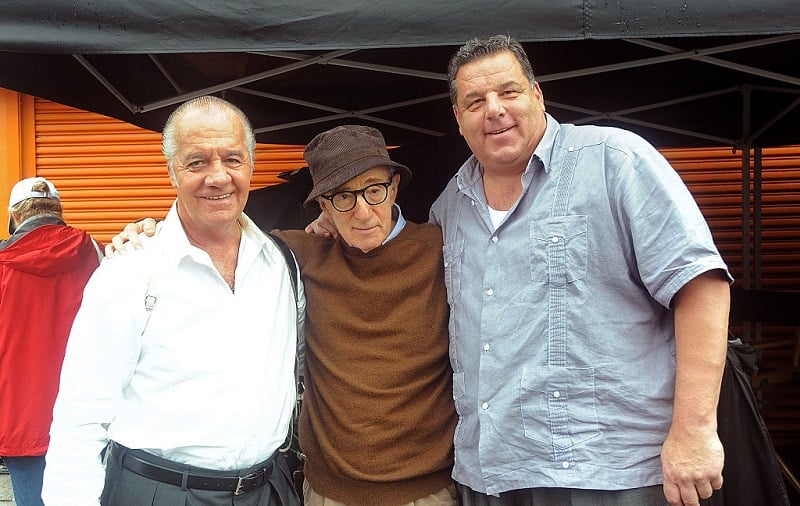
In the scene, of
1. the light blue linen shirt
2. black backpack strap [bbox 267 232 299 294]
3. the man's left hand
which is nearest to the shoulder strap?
black backpack strap [bbox 267 232 299 294]

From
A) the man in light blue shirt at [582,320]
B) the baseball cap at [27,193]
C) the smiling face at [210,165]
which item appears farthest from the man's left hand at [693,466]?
the baseball cap at [27,193]

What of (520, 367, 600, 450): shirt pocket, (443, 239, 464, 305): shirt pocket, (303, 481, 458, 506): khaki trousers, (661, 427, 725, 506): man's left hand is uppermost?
(443, 239, 464, 305): shirt pocket

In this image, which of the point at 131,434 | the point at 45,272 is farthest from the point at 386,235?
the point at 45,272

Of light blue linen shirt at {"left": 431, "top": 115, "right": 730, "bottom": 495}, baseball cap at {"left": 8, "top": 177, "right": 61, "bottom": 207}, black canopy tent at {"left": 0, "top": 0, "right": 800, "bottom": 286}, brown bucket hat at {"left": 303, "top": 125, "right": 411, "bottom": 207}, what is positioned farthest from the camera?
baseball cap at {"left": 8, "top": 177, "right": 61, "bottom": 207}

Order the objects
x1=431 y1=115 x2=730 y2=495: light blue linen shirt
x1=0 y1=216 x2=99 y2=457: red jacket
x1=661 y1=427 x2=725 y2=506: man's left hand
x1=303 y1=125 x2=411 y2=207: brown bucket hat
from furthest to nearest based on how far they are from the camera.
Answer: x1=0 y1=216 x2=99 y2=457: red jacket, x1=303 y1=125 x2=411 y2=207: brown bucket hat, x1=431 y1=115 x2=730 y2=495: light blue linen shirt, x1=661 y1=427 x2=725 y2=506: man's left hand

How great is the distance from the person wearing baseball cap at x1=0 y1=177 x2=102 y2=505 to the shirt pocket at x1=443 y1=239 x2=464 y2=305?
7.44 ft

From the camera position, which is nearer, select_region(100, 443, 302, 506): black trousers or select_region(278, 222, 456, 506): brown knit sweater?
select_region(100, 443, 302, 506): black trousers

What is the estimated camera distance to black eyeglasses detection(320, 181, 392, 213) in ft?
6.99

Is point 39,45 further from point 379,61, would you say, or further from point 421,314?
point 379,61

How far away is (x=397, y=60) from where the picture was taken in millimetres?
3480

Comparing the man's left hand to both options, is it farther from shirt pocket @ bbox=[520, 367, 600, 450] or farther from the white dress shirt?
the white dress shirt

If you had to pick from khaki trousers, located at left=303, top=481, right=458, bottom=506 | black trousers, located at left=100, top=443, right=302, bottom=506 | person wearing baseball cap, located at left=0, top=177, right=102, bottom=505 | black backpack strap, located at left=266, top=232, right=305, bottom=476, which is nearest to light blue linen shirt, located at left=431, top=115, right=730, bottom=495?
khaki trousers, located at left=303, top=481, right=458, bottom=506

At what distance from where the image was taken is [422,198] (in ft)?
13.0

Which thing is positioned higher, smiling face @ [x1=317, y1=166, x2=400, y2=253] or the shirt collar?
the shirt collar
